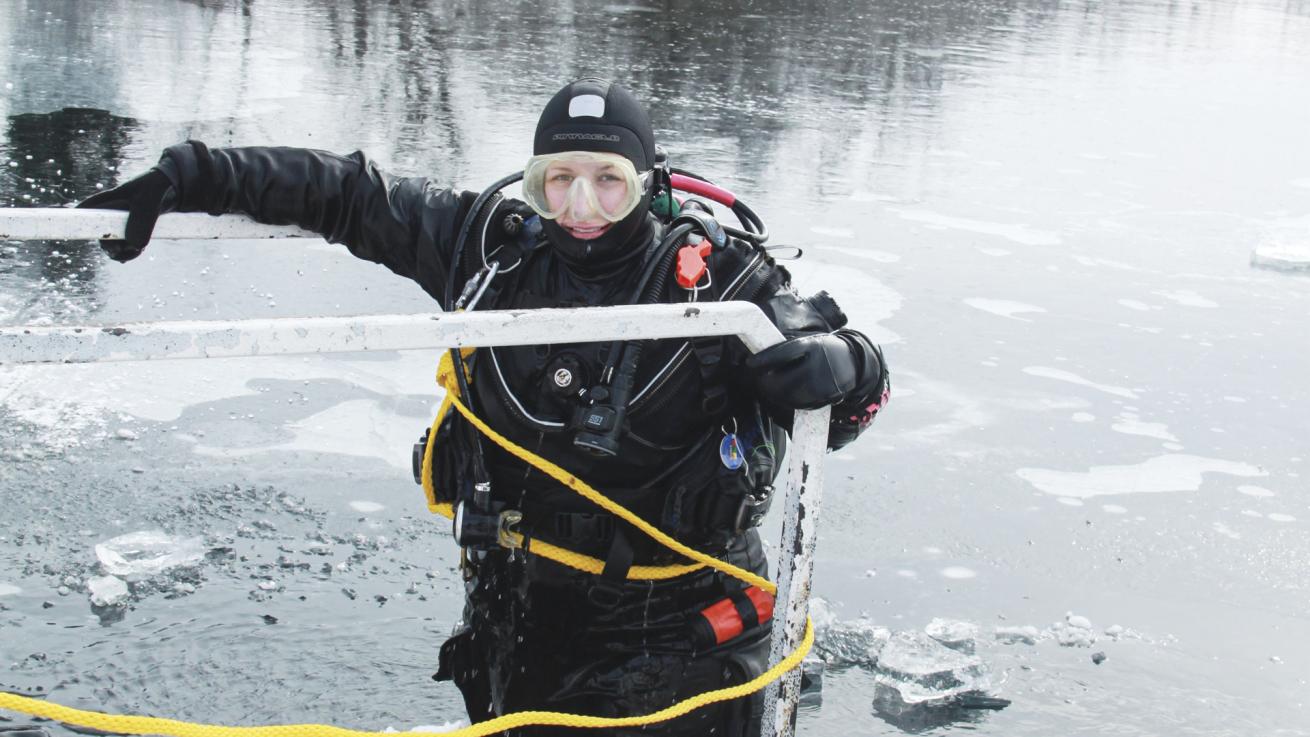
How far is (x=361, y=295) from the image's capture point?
605 centimetres

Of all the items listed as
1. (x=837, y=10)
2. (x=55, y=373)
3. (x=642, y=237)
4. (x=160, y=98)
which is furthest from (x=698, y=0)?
(x=642, y=237)

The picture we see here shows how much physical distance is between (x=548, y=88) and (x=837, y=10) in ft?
23.9

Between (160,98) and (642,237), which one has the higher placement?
(642,237)

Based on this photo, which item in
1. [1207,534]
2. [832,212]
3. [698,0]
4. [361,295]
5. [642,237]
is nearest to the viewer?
[642,237]

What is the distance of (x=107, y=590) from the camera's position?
3754 mm

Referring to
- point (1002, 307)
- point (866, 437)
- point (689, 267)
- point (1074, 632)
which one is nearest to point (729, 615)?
point (689, 267)

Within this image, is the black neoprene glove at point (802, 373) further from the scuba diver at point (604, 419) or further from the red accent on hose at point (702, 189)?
the red accent on hose at point (702, 189)

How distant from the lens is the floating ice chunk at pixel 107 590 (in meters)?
3.72

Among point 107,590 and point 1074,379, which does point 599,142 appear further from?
point 1074,379

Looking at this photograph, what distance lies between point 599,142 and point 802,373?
64 cm

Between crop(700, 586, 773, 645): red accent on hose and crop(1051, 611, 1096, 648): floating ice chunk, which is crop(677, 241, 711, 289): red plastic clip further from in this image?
crop(1051, 611, 1096, 648): floating ice chunk

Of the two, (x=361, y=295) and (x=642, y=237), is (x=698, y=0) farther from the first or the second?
(x=642, y=237)

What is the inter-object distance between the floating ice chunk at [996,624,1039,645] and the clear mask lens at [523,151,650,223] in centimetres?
188

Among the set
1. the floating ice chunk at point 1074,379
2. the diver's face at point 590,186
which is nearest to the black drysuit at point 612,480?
the diver's face at point 590,186
